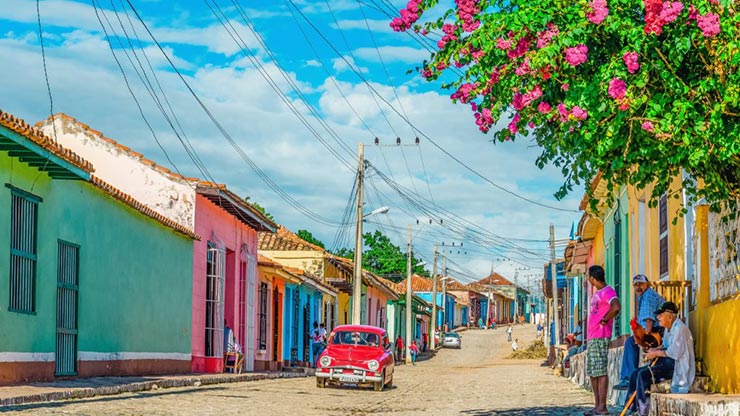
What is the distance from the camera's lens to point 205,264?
25.8 m

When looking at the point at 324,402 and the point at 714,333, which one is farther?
the point at 324,402

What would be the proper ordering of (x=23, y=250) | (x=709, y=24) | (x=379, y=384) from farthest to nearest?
(x=379, y=384)
(x=23, y=250)
(x=709, y=24)

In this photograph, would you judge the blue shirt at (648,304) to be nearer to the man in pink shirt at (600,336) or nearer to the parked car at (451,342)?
the man in pink shirt at (600,336)

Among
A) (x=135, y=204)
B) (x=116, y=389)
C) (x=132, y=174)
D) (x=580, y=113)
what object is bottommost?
(x=116, y=389)

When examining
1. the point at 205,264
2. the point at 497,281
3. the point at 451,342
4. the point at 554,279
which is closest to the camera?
the point at 205,264

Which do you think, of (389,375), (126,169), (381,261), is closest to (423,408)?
(389,375)

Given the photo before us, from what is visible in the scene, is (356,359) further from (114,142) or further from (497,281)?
(497,281)

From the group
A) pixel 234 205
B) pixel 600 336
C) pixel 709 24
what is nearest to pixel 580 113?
pixel 709 24

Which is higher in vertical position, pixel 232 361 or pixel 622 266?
pixel 622 266

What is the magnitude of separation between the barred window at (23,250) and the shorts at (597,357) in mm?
7882

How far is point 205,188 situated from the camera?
79.7ft

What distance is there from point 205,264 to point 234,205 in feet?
5.66

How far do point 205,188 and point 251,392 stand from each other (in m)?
8.26

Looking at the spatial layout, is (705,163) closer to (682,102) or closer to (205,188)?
(682,102)
